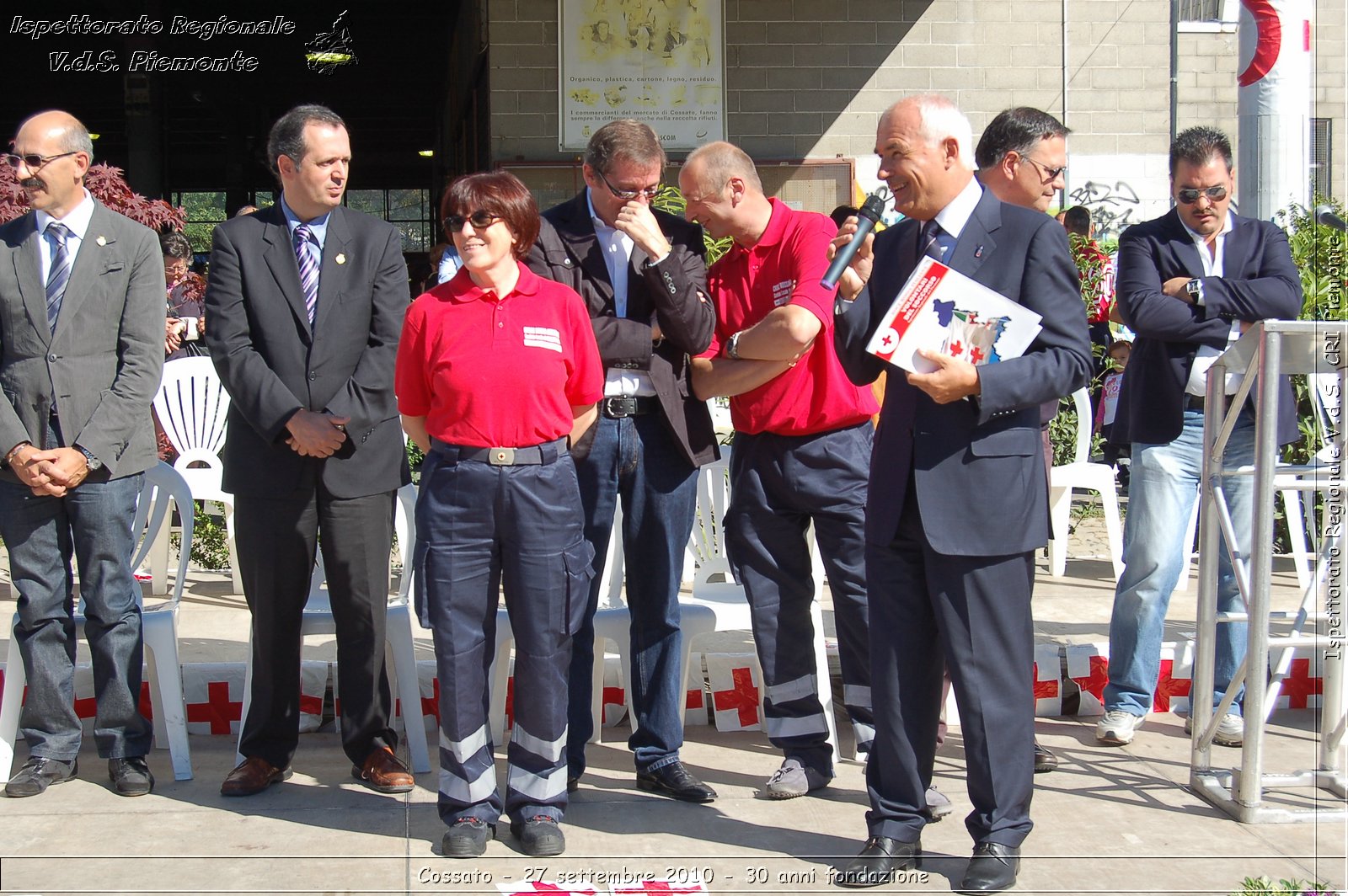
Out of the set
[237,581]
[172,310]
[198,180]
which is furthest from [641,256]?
[198,180]

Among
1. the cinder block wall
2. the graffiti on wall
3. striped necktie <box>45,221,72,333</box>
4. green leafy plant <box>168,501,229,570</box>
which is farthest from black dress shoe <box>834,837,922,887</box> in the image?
the graffiti on wall

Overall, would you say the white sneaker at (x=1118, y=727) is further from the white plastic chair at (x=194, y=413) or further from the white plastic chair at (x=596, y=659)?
the white plastic chair at (x=194, y=413)

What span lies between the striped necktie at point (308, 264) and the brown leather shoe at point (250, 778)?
1343mm

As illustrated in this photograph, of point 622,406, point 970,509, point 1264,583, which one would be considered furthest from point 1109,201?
point 970,509

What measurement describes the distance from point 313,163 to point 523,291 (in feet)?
2.92

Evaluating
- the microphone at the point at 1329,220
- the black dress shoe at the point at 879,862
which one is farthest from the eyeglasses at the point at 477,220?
the microphone at the point at 1329,220

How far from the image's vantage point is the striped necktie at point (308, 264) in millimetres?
4113

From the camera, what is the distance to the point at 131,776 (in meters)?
4.04

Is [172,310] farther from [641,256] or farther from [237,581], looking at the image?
[641,256]

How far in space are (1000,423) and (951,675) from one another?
25.3 inches

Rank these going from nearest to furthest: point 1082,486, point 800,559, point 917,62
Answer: point 800,559 < point 1082,486 < point 917,62

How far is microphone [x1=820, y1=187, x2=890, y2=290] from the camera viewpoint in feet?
11.1

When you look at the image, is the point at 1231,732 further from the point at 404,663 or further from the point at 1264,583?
the point at 404,663

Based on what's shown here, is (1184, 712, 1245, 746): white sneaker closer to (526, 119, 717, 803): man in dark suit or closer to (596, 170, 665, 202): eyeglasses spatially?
(526, 119, 717, 803): man in dark suit
